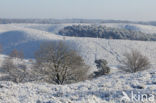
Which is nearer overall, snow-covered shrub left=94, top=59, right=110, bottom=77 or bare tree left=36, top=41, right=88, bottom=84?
bare tree left=36, top=41, right=88, bottom=84

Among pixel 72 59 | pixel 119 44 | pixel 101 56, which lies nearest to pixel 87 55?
pixel 101 56

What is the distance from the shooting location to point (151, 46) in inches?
2554

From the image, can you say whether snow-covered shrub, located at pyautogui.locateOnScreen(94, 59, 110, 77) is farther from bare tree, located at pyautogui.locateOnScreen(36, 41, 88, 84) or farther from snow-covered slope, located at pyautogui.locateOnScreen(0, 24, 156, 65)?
snow-covered slope, located at pyautogui.locateOnScreen(0, 24, 156, 65)

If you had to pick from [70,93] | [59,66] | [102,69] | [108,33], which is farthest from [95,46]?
[70,93]

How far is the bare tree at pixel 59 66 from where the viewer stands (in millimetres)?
18734

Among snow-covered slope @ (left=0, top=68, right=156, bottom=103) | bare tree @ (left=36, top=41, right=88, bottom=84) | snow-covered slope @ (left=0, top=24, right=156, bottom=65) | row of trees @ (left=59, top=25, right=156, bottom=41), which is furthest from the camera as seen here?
row of trees @ (left=59, top=25, right=156, bottom=41)

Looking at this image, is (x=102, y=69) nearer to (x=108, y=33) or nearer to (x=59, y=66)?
(x=59, y=66)

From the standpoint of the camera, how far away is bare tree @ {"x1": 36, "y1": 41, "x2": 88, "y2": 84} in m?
18.7

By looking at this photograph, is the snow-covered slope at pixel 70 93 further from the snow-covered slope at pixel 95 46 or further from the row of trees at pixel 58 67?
the snow-covered slope at pixel 95 46

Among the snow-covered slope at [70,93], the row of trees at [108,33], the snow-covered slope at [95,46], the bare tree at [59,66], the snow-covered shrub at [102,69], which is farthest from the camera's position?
the row of trees at [108,33]

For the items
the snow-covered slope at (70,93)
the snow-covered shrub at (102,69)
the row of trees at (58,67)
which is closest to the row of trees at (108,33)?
the snow-covered shrub at (102,69)

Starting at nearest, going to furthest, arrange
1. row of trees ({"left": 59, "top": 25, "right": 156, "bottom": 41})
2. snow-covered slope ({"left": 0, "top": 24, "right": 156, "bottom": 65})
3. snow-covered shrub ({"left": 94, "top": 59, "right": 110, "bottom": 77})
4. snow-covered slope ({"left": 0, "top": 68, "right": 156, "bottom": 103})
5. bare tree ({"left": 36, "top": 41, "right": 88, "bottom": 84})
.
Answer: snow-covered slope ({"left": 0, "top": 68, "right": 156, "bottom": 103}) → bare tree ({"left": 36, "top": 41, "right": 88, "bottom": 84}) → snow-covered shrub ({"left": 94, "top": 59, "right": 110, "bottom": 77}) → snow-covered slope ({"left": 0, "top": 24, "right": 156, "bottom": 65}) → row of trees ({"left": 59, "top": 25, "right": 156, "bottom": 41})

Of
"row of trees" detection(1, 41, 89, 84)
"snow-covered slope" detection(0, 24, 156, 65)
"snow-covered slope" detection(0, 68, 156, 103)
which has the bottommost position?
"snow-covered slope" detection(0, 24, 156, 65)

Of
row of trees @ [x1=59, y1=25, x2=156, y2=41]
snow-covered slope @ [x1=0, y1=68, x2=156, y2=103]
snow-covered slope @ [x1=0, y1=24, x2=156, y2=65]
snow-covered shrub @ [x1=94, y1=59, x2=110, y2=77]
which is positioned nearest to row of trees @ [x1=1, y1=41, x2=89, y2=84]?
snow-covered slope @ [x1=0, y1=68, x2=156, y2=103]
